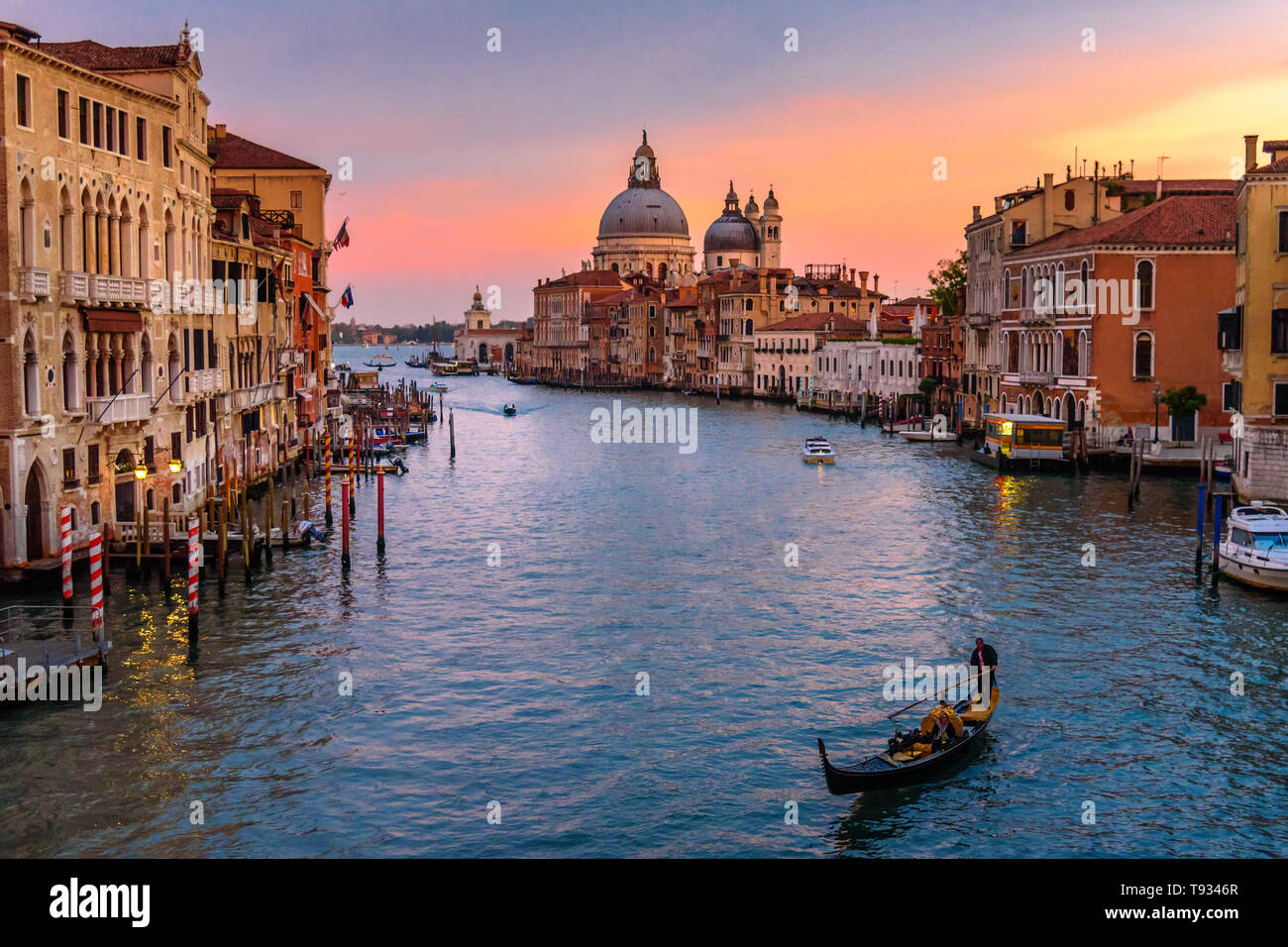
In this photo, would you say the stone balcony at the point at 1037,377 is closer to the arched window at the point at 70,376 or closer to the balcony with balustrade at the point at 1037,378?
the balcony with balustrade at the point at 1037,378

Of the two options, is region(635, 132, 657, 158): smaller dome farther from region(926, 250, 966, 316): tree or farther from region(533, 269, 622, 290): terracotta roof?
region(926, 250, 966, 316): tree

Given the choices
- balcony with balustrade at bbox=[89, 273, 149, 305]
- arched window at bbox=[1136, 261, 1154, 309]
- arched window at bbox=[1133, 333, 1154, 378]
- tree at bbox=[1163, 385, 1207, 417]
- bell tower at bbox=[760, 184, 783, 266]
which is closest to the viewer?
balcony with balustrade at bbox=[89, 273, 149, 305]

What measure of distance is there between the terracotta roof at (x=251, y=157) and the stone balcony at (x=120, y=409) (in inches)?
914

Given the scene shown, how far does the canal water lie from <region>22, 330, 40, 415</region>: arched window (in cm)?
325

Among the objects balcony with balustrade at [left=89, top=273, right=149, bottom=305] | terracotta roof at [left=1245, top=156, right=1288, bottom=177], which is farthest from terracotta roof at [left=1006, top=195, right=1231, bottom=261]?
balcony with balustrade at [left=89, top=273, right=149, bottom=305]

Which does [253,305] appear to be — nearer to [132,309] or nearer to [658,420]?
[132,309]

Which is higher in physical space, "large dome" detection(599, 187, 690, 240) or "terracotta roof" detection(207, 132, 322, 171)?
"large dome" detection(599, 187, 690, 240)

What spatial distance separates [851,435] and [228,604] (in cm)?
4185

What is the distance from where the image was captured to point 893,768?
12891 millimetres

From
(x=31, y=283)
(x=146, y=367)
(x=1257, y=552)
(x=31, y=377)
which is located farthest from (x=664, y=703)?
(x=146, y=367)

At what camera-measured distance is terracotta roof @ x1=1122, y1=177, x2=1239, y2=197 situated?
4931 cm

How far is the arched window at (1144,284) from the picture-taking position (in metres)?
40.8

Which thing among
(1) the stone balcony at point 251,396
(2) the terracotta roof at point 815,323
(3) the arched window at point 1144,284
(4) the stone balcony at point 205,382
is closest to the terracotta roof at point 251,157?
(1) the stone balcony at point 251,396
